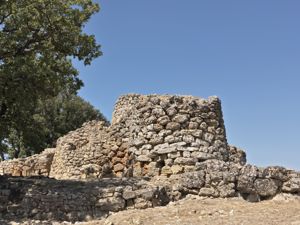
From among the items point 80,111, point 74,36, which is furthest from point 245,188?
point 80,111

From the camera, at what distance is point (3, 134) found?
15133 millimetres

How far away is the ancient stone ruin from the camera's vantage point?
413 inches

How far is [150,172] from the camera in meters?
13.1

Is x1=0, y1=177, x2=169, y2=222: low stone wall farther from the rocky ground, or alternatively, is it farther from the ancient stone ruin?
the rocky ground

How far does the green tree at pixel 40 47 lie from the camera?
13.1m

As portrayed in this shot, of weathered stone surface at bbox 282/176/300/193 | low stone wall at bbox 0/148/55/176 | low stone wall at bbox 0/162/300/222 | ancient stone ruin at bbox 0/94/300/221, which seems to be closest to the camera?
weathered stone surface at bbox 282/176/300/193

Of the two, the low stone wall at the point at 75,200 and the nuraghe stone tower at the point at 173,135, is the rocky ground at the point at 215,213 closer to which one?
the low stone wall at the point at 75,200

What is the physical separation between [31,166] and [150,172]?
11.0m

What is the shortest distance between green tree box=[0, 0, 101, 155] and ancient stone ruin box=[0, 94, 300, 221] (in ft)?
7.73

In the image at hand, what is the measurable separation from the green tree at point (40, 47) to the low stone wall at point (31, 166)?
8.18 metres

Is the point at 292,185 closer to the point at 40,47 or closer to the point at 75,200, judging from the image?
the point at 75,200

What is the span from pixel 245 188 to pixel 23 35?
7.49 metres

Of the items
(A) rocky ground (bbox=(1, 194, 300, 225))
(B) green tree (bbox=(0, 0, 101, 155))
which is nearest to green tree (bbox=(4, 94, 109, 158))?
(B) green tree (bbox=(0, 0, 101, 155))

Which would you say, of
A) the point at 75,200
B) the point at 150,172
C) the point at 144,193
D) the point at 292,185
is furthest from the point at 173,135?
the point at 292,185
